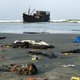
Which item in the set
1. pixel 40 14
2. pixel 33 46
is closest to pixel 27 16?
pixel 40 14

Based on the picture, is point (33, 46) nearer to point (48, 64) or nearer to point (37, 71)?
point (48, 64)

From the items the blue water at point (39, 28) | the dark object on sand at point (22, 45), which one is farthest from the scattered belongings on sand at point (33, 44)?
the blue water at point (39, 28)

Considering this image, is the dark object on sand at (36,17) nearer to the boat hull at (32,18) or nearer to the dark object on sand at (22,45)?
the boat hull at (32,18)

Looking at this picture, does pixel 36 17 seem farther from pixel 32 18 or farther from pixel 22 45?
pixel 22 45

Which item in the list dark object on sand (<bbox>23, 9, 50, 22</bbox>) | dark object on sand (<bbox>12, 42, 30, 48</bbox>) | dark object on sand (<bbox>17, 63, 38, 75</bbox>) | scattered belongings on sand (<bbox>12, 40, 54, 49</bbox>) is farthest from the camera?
dark object on sand (<bbox>23, 9, 50, 22</bbox>)

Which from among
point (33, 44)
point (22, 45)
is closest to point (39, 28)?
point (22, 45)

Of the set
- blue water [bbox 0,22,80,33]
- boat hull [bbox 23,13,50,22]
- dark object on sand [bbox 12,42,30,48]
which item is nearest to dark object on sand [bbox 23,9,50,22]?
boat hull [bbox 23,13,50,22]

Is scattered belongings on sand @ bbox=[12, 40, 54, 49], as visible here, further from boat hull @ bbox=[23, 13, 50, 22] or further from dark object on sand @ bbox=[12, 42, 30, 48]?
boat hull @ bbox=[23, 13, 50, 22]

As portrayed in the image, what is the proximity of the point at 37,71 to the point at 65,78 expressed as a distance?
1.27m

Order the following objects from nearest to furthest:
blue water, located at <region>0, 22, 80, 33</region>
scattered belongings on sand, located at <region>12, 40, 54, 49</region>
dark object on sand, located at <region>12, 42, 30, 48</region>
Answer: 1. scattered belongings on sand, located at <region>12, 40, 54, 49</region>
2. dark object on sand, located at <region>12, 42, 30, 48</region>
3. blue water, located at <region>0, 22, 80, 33</region>

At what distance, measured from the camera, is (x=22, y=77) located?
10016 millimetres

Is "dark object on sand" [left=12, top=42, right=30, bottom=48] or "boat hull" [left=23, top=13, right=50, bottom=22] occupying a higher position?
"dark object on sand" [left=12, top=42, right=30, bottom=48]

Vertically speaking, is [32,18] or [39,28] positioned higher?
[39,28]

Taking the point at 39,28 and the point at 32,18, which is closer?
the point at 39,28
